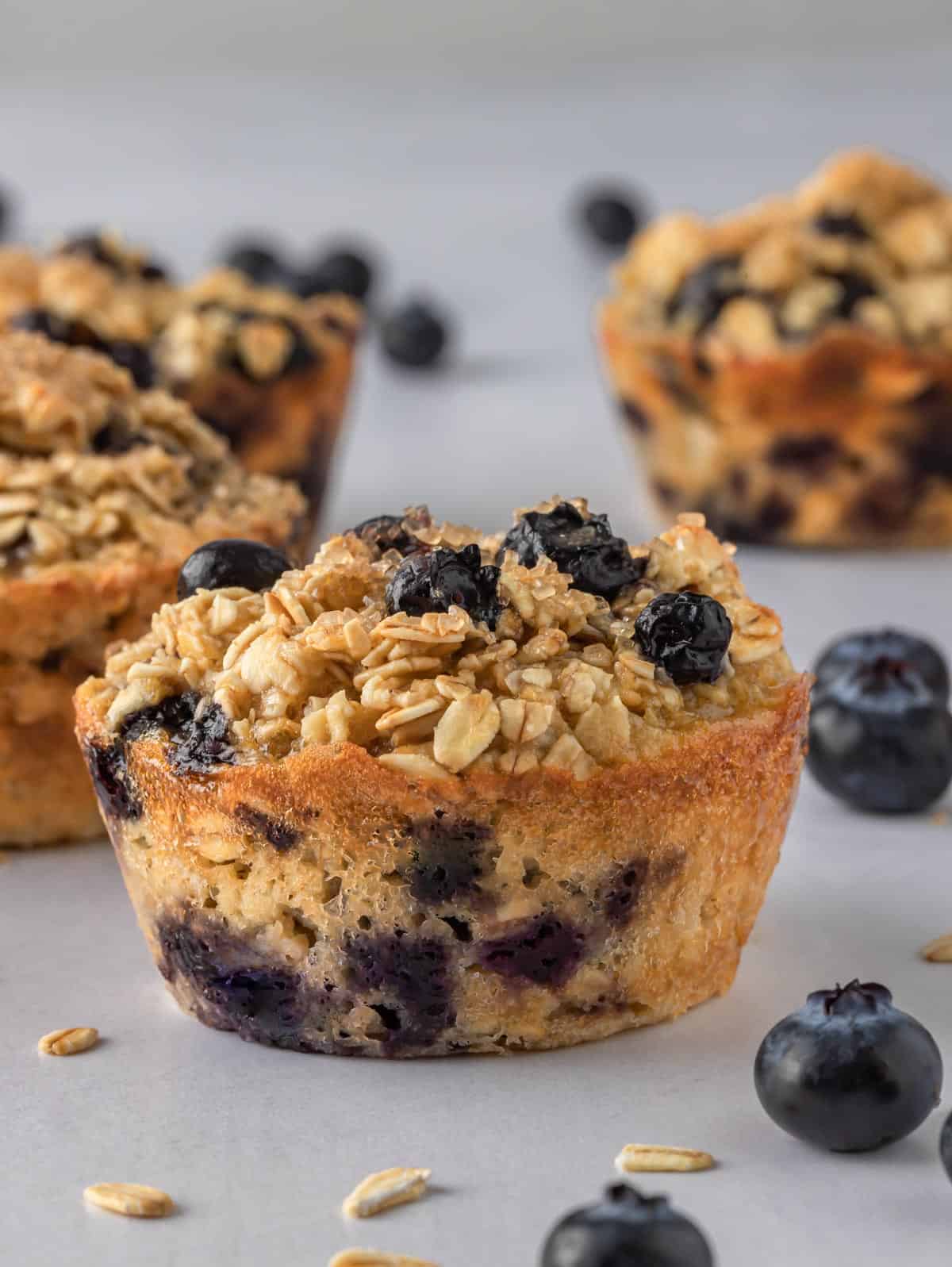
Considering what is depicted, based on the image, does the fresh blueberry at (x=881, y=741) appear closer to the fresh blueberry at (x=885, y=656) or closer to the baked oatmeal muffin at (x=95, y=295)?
the fresh blueberry at (x=885, y=656)

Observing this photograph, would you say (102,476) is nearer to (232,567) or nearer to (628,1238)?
(232,567)

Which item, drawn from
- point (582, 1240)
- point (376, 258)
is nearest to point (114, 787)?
point (582, 1240)

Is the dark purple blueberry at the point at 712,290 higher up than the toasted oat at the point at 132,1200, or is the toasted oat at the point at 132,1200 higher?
the dark purple blueberry at the point at 712,290

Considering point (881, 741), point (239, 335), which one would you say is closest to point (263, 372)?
point (239, 335)

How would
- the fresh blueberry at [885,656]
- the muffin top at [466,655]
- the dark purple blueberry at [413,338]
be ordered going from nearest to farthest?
the muffin top at [466,655] → the fresh blueberry at [885,656] → the dark purple blueberry at [413,338]

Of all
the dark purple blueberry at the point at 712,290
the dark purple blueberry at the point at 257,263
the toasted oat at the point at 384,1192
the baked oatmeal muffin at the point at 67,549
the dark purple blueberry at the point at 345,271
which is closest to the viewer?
the toasted oat at the point at 384,1192

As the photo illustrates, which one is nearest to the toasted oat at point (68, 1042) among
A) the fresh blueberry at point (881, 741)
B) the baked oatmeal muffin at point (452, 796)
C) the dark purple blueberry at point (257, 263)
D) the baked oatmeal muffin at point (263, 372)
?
the baked oatmeal muffin at point (452, 796)

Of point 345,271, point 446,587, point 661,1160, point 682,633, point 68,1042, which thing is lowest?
point 661,1160
